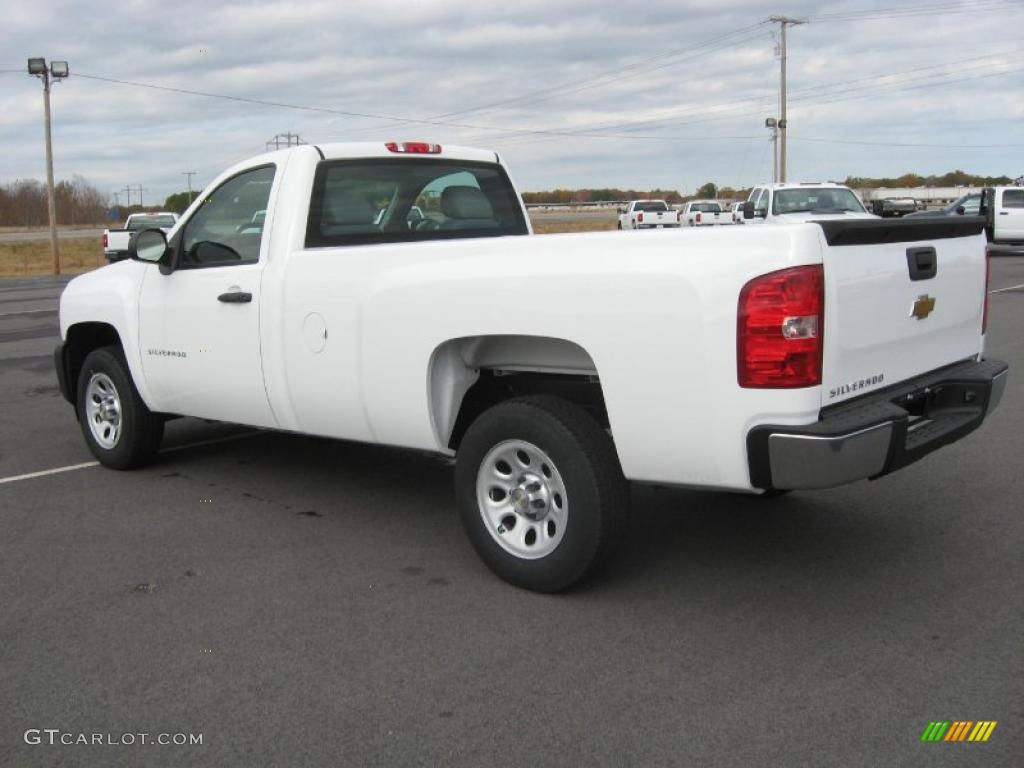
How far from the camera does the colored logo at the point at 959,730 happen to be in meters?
3.15

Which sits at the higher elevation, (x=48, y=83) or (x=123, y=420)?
(x=48, y=83)

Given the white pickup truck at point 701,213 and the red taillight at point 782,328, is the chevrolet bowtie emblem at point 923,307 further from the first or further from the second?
the white pickup truck at point 701,213

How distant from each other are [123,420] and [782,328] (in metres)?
4.51

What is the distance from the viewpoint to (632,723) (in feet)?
10.8

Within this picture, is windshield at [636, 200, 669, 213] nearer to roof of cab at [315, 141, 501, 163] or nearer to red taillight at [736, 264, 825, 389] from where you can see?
roof of cab at [315, 141, 501, 163]

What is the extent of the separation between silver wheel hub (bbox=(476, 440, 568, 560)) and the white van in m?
26.1

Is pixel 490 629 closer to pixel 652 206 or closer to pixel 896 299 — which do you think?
pixel 896 299

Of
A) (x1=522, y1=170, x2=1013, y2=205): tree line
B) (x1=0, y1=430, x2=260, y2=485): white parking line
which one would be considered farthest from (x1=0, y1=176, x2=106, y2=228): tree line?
(x1=0, y1=430, x2=260, y2=485): white parking line

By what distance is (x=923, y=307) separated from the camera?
4301 mm

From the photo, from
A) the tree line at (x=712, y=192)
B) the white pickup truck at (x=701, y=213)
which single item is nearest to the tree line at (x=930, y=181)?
the tree line at (x=712, y=192)

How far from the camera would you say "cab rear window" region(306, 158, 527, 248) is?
5520 millimetres

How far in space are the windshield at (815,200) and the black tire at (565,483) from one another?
16316 mm

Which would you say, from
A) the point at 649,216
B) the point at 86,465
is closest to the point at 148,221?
the point at 649,216

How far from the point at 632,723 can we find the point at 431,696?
27.4 inches
